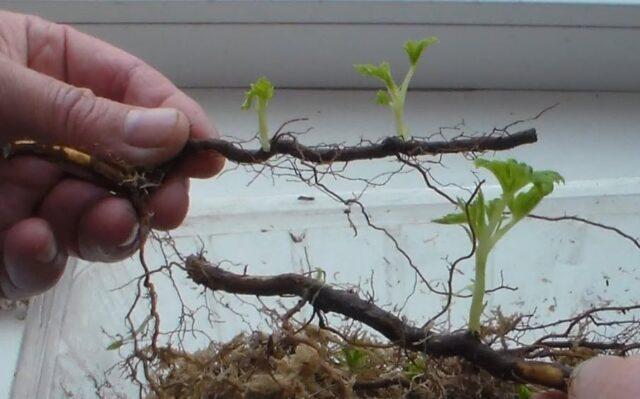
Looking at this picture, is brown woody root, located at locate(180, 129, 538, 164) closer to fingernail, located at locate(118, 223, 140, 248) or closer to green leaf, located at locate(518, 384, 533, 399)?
fingernail, located at locate(118, 223, 140, 248)

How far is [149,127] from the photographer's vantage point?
0.74 meters

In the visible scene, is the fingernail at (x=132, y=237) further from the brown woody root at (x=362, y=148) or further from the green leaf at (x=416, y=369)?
the green leaf at (x=416, y=369)

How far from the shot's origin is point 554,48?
1.29m

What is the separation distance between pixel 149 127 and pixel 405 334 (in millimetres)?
288


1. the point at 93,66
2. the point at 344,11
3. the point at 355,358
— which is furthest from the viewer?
the point at 344,11

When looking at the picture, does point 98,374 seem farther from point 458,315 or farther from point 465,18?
point 465,18

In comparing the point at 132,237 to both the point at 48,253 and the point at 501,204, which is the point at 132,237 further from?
the point at 501,204

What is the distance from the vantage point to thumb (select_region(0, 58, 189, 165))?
743 mm

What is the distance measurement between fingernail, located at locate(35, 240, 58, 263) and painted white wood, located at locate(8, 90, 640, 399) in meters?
0.15

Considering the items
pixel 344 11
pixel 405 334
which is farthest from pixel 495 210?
pixel 344 11

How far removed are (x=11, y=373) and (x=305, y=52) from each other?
2.09 feet

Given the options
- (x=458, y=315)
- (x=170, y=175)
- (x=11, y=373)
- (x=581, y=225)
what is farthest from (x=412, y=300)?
(x=11, y=373)

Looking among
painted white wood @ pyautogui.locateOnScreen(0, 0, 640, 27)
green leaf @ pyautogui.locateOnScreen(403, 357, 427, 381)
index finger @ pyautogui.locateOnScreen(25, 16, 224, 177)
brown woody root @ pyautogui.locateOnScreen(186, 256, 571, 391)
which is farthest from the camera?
painted white wood @ pyautogui.locateOnScreen(0, 0, 640, 27)

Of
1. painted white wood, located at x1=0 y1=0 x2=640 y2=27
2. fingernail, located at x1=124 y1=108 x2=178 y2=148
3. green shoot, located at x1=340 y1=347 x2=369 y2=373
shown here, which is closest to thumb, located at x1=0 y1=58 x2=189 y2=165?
fingernail, located at x1=124 y1=108 x2=178 y2=148
